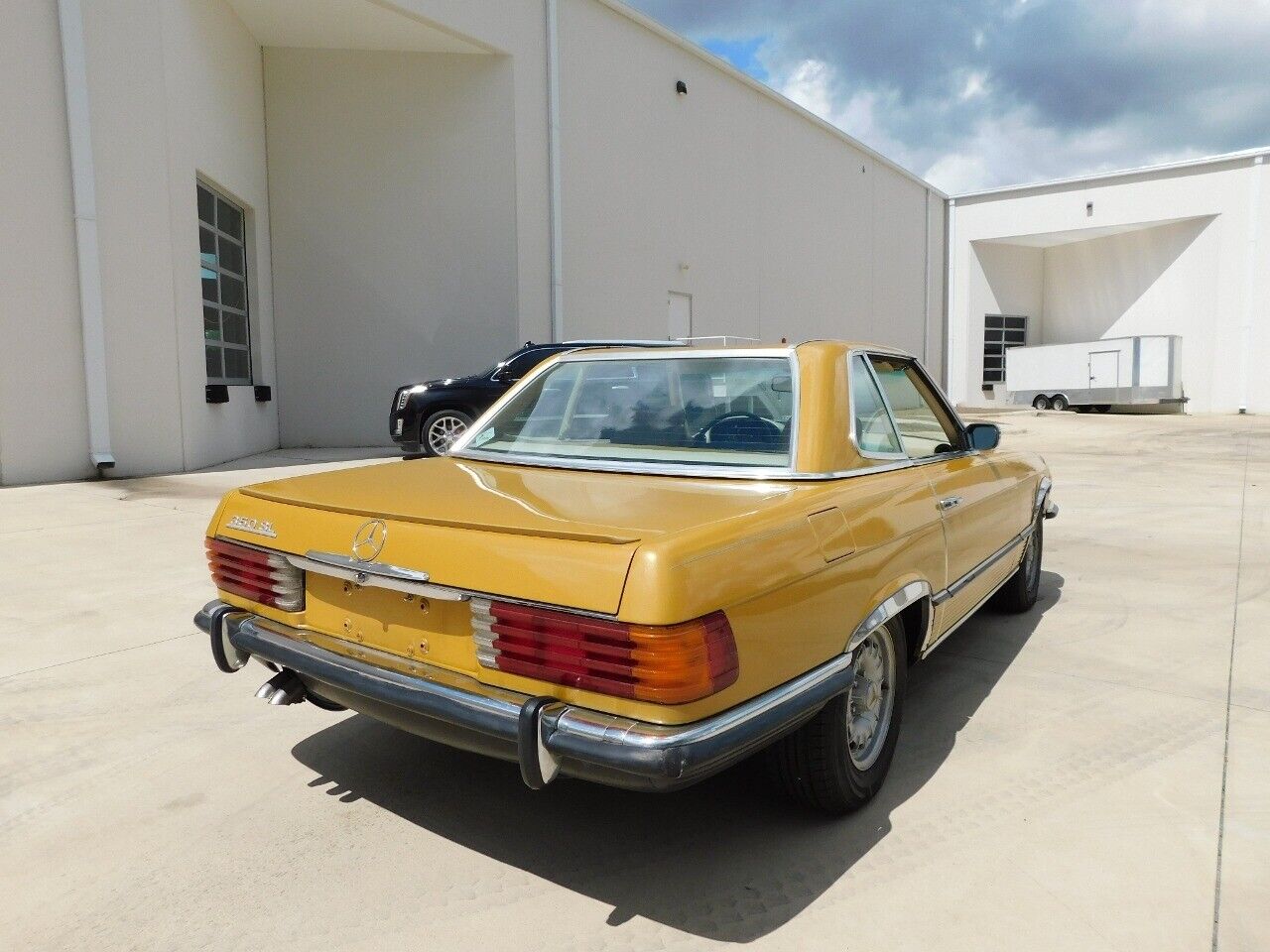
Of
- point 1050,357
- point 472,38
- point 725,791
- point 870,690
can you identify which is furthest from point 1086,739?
point 1050,357

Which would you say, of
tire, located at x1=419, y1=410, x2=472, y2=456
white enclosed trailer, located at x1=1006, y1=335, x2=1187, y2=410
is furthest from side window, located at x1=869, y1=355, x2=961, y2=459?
white enclosed trailer, located at x1=1006, y1=335, x2=1187, y2=410

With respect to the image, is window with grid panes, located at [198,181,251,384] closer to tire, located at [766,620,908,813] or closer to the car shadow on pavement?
the car shadow on pavement

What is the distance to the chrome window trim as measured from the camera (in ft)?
8.68

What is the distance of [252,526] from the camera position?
104 inches

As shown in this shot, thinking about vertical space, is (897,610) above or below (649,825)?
above

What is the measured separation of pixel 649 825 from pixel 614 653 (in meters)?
0.91

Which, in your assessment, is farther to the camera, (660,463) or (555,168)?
(555,168)

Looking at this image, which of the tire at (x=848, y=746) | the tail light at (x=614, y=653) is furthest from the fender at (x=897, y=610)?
the tail light at (x=614, y=653)

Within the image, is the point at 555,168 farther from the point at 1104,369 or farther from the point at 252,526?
the point at 1104,369

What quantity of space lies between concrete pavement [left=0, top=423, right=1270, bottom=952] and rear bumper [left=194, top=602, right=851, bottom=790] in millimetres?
412

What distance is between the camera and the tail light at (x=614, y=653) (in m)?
1.88

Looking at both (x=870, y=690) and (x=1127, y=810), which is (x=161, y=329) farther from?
(x=1127, y=810)

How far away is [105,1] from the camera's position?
362 inches

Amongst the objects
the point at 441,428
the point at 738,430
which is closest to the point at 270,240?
the point at 441,428
